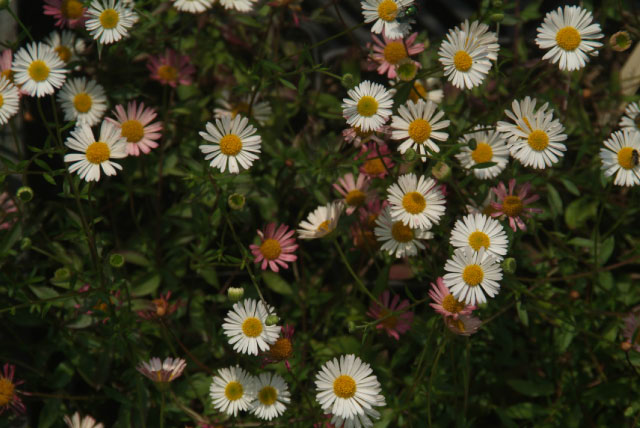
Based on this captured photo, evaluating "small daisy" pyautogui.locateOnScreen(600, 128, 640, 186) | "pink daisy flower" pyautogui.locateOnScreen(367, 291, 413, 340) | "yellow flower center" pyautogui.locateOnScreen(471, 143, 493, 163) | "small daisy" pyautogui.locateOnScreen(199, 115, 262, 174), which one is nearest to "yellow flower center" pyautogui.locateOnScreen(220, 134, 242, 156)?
"small daisy" pyautogui.locateOnScreen(199, 115, 262, 174)

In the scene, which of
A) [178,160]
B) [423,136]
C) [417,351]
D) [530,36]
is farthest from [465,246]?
[530,36]

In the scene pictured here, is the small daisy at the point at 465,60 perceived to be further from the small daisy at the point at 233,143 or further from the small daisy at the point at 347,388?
the small daisy at the point at 347,388

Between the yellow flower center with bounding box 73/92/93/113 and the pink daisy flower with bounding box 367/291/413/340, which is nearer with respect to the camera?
the pink daisy flower with bounding box 367/291/413/340

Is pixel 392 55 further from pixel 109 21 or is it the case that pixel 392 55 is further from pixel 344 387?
pixel 344 387

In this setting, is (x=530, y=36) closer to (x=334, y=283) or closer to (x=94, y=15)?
(x=334, y=283)

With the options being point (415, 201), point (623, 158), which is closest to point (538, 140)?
point (623, 158)

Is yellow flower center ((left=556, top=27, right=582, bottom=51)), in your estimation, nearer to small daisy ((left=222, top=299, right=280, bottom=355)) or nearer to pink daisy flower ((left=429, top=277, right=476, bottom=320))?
pink daisy flower ((left=429, top=277, right=476, bottom=320))
